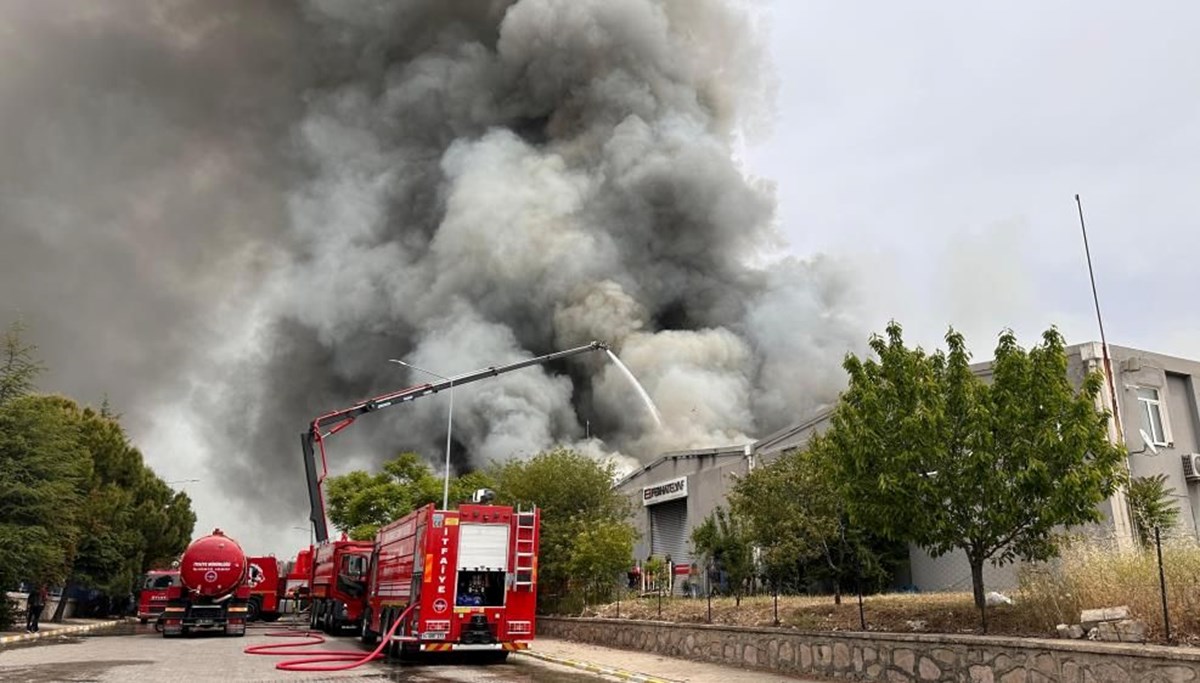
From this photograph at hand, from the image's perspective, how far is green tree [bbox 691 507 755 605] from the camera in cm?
2165

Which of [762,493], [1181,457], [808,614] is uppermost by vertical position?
[1181,457]

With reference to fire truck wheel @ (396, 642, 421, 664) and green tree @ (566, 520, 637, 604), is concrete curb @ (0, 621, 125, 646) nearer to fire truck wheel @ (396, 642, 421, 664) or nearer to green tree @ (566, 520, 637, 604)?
fire truck wheel @ (396, 642, 421, 664)

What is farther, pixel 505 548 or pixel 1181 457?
pixel 1181 457

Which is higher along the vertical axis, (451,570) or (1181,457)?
(1181,457)

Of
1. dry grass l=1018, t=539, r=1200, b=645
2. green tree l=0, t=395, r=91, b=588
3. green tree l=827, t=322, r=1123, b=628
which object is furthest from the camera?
green tree l=0, t=395, r=91, b=588

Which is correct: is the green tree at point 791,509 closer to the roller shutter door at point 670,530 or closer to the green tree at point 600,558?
the green tree at point 600,558

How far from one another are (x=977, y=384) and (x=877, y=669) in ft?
15.2

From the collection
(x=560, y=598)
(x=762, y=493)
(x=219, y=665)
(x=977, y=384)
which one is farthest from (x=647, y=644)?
(x=977, y=384)

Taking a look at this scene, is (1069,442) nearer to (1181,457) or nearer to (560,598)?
(1181,457)

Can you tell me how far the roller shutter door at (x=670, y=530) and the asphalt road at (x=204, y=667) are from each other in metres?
19.1

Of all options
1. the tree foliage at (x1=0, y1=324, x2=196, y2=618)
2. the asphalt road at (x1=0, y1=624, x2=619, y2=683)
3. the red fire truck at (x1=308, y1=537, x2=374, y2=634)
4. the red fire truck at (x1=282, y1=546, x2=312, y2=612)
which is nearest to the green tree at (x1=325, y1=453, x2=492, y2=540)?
the red fire truck at (x1=282, y1=546, x2=312, y2=612)

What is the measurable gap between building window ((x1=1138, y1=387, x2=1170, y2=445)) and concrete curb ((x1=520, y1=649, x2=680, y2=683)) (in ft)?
56.4

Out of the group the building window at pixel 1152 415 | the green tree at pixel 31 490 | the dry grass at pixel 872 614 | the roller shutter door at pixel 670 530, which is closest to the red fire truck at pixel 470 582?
the dry grass at pixel 872 614

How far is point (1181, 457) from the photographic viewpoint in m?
23.9
